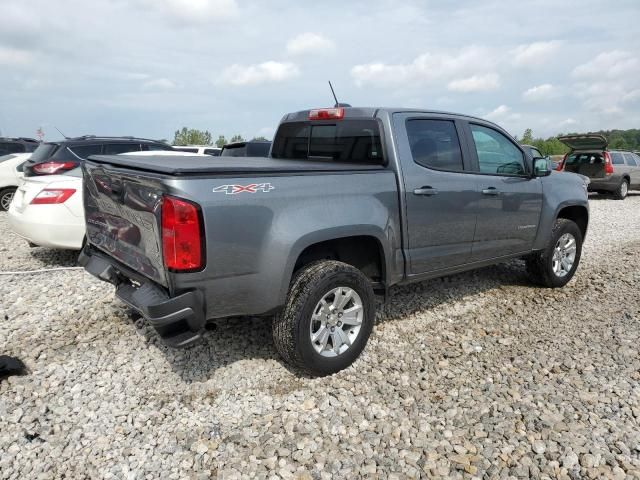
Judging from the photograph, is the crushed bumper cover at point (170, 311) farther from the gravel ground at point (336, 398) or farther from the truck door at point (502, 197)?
the truck door at point (502, 197)

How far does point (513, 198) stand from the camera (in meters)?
4.64

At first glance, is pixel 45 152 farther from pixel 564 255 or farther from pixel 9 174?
pixel 564 255

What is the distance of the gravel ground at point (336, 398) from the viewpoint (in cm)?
259

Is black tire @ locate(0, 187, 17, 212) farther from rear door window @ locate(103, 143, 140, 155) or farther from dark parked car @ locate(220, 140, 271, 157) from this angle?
dark parked car @ locate(220, 140, 271, 157)

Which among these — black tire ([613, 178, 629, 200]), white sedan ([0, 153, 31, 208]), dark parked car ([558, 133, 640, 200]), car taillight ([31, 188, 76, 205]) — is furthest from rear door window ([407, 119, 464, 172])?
black tire ([613, 178, 629, 200])

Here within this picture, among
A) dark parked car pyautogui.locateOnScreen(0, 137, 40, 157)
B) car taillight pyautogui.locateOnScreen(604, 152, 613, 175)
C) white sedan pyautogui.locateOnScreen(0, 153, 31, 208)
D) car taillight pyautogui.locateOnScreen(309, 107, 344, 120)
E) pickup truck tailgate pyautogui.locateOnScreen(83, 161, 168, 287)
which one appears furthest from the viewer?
car taillight pyautogui.locateOnScreen(604, 152, 613, 175)

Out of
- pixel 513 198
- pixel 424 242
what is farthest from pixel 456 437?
pixel 513 198

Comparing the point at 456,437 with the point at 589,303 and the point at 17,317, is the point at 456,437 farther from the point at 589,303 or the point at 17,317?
the point at 17,317

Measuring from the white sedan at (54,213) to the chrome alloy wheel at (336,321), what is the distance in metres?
2.99

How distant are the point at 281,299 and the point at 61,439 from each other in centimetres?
147

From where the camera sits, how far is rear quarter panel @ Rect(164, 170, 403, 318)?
2.75 m

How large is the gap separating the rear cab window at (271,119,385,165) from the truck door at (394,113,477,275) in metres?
0.23

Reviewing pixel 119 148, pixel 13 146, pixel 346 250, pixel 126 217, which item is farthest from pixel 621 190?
pixel 13 146

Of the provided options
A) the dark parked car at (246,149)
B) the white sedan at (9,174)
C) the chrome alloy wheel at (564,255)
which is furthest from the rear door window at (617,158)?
the white sedan at (9,174)
